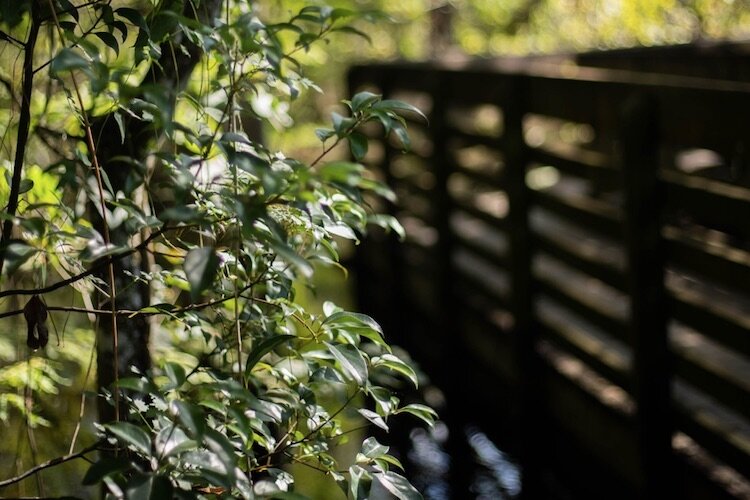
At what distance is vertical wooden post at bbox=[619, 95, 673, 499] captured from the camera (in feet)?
10.4

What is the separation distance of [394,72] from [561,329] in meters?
2.74

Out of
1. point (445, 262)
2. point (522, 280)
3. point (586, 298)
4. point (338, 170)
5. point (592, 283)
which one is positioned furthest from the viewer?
point (445, 262)

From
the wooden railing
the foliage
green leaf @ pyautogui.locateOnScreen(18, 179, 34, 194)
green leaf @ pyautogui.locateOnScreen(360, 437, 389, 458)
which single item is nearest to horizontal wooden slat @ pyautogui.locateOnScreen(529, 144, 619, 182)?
the wooden railing

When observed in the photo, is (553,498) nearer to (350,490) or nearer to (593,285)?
(593,285)

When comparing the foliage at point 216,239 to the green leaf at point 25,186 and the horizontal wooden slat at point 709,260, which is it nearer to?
the green leaf at point 25,186

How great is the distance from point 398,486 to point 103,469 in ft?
1.36

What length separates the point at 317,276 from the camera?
7805 millimetres

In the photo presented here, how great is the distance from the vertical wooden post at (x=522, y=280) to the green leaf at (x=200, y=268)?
3.38m

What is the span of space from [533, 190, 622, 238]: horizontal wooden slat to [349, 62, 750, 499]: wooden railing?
10 mm

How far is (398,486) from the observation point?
1273 mm

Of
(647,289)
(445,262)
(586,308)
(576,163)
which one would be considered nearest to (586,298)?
(586,308)

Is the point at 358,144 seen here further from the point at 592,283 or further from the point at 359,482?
the point at 592,283

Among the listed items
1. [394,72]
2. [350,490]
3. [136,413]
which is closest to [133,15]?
[136,413]

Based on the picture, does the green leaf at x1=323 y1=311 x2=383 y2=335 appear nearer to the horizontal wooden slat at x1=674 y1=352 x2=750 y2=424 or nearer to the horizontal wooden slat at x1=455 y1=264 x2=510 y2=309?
the horizontal wooden slat at x1=674 y1=352 x2=750 y2=424
